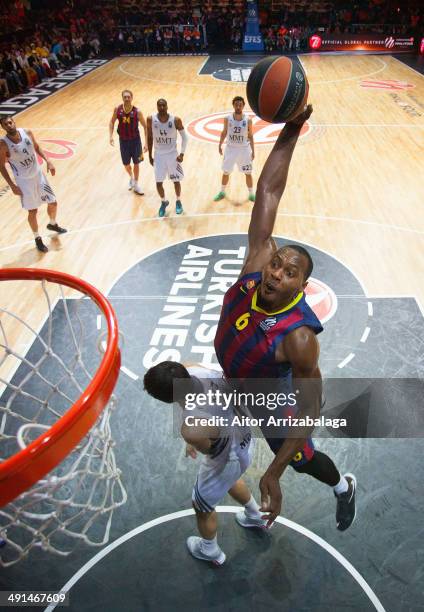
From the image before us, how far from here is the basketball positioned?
283 centimetres

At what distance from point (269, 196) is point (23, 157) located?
14.3ft

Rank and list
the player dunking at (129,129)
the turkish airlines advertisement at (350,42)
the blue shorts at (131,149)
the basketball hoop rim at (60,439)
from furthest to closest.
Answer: the turkish airlines advertisement at (350,42)
the blue shorts at (131,149)
the player dunking at (129,129)
the basketball hoop rim at (60,439)

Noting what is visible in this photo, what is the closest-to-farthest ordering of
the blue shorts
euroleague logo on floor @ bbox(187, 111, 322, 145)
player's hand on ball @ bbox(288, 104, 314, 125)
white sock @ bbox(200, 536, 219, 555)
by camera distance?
player's hand on ball @ bbox(288, 104, 314, 125) < white sock @ bbox(200, 536, 219, 555) < the blue shorts < euroleague logo on floor @ bbox(187, 111, 322, 145)

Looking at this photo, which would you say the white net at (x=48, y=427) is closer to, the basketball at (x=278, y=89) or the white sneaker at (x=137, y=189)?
the basketball at (x=278, y=89)

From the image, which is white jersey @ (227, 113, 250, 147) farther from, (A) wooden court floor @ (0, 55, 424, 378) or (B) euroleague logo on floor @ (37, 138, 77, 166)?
(B) euroleague logo on floor @ (37, 138, 77, 166)

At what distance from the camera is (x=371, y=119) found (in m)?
11.5

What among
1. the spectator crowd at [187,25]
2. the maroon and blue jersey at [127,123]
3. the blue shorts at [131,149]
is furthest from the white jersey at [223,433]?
the spectator crowd at [187,25]

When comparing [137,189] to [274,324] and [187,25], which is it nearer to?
[274,324]

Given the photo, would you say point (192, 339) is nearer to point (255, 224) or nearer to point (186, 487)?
point (186, 487)

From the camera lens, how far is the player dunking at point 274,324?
233cm

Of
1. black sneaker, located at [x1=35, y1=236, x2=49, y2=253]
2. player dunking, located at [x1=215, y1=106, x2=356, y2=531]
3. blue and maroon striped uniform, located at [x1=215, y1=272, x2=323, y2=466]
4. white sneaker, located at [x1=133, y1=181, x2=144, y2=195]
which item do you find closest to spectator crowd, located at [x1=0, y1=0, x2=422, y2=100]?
white sneaker, located at [x1=133, y1=181, x2=144, y2=195]

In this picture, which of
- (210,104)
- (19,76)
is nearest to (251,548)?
(210,104)

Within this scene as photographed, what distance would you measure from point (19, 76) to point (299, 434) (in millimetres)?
16201

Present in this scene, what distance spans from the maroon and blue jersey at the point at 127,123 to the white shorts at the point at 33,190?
5.84 ft
